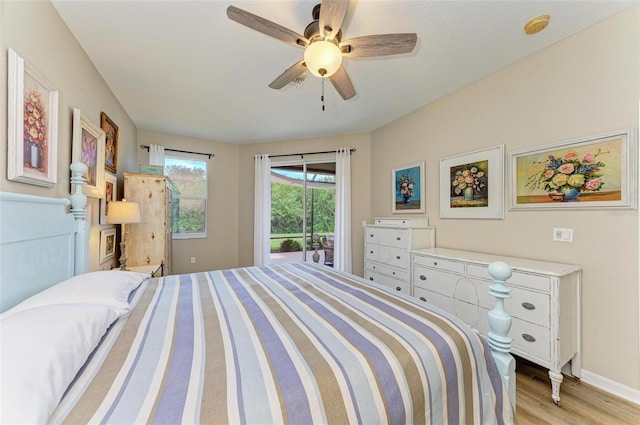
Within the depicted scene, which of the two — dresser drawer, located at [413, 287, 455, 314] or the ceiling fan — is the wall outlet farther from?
the ceiling fan

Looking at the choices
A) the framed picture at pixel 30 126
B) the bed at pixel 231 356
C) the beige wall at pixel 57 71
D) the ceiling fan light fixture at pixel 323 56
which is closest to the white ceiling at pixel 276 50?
the beige wall at pixel 57 71

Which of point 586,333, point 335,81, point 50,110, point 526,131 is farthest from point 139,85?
point 586,333

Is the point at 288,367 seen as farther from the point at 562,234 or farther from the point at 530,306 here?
the point at 562,234

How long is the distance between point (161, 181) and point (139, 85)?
3.51 feet

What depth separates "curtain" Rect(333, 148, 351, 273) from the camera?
13.5ft

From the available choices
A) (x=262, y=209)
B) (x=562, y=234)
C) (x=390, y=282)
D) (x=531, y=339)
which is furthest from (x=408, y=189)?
(x=262, y=209)

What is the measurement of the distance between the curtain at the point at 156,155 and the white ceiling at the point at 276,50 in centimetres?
54

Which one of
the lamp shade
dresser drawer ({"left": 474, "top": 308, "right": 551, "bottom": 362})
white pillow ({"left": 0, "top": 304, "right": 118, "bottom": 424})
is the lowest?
dresser drawer ({"left": 474, "top": 308, "right": 551, "bottom": 362})

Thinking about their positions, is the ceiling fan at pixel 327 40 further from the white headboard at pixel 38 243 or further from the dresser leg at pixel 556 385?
the dresser leg at pixel 556 385

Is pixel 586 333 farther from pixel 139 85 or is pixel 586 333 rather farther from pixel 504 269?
pixel 139 85

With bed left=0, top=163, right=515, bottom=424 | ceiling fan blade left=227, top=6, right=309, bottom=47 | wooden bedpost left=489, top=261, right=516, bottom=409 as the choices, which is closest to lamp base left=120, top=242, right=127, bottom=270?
bed left=0, top=163, right=515, bottom=424

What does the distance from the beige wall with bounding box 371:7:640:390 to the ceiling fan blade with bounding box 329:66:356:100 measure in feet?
4.82

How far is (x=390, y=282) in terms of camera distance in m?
3.04

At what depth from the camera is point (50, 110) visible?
154 centimetres
